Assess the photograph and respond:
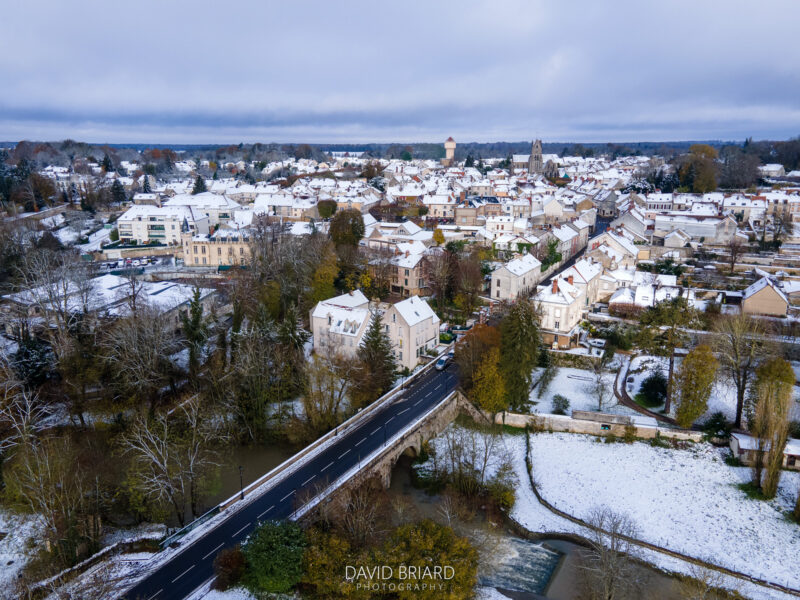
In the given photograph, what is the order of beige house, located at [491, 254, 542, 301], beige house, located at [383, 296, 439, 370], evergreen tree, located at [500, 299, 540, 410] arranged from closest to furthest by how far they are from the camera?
1. evergreen tree, located at [500, 299, 540, 410]
2. beige house, located at [383, 296, 439, 370]
3. beige house, located at [491, 254, 542, 301]

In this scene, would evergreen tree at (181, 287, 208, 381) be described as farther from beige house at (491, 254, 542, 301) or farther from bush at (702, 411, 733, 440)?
bush at (702, 411, 733, 440)

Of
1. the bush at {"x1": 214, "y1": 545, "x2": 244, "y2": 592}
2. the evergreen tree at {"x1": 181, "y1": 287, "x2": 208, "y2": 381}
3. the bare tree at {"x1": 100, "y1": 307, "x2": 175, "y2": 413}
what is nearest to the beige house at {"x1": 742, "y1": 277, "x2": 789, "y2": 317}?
the bush at {"x1": 214, "y1": 545, "x2": 244, "y2": 592}

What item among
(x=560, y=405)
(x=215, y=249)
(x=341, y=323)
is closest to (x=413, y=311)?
(x=341, y=323)

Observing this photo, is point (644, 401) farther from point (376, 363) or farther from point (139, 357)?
point (139, 357)

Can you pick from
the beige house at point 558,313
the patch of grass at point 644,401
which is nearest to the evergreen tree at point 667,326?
the patch of grass at point 644,401

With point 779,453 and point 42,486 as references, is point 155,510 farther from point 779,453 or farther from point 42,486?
point 779,453

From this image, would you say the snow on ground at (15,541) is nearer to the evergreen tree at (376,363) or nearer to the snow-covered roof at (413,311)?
the evergreen tree at (376,363)

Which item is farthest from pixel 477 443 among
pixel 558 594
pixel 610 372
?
pixel 610 372
